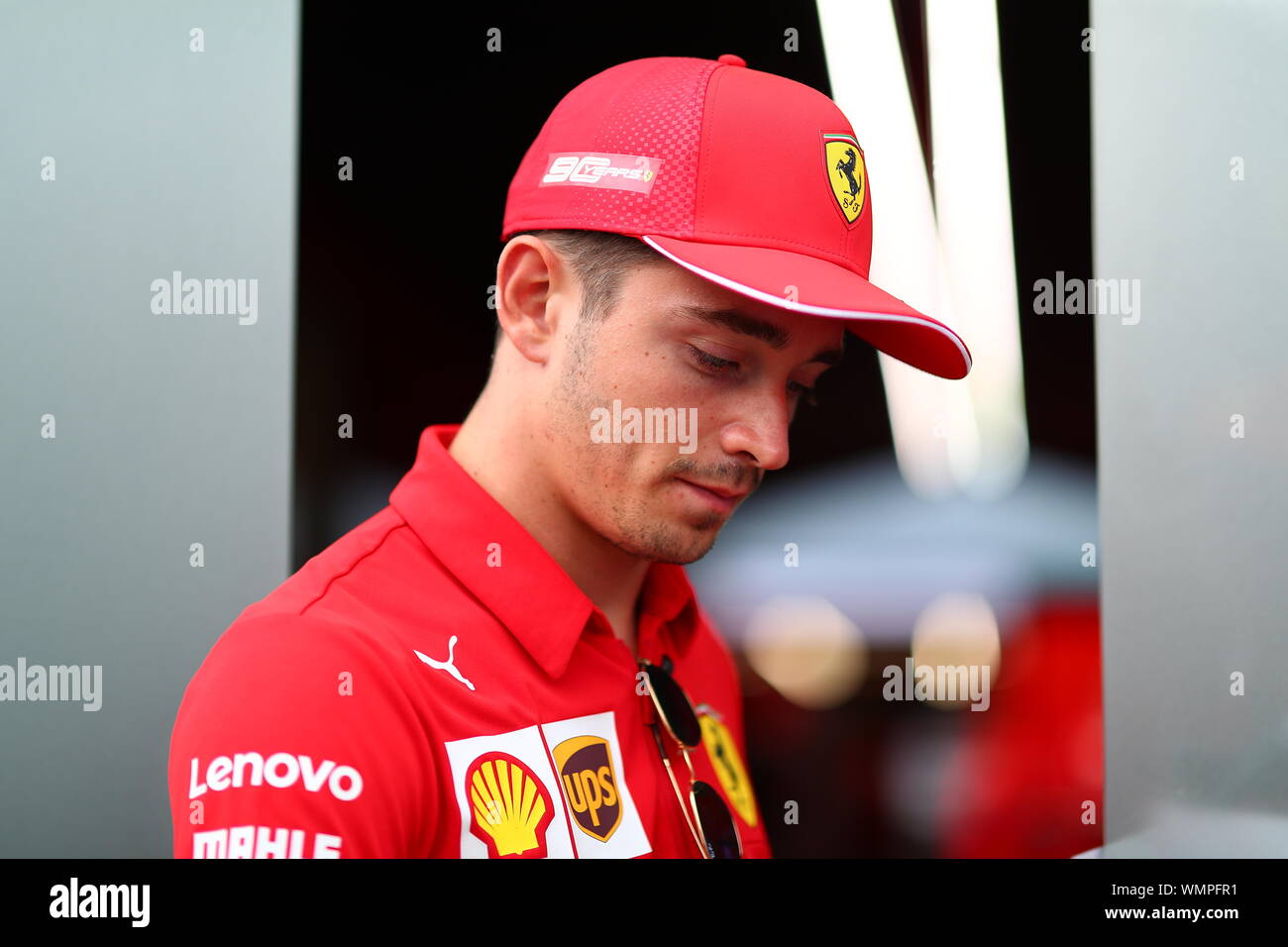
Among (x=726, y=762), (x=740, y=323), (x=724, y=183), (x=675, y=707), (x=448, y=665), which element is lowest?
(x=726, y=762)

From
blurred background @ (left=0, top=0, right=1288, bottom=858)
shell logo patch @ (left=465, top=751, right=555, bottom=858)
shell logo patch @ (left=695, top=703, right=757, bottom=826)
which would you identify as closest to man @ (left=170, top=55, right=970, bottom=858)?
shell logo patch @ (left=465, top=751, right=555, bottom=858)

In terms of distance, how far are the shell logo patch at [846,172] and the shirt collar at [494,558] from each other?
60cm

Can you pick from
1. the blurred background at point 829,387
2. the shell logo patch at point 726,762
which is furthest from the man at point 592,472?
the blurred background at point 829,387

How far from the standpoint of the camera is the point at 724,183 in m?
1.15

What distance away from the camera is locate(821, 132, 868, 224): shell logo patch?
3.97 ft

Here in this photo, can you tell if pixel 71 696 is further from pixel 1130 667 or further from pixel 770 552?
pixel 1130 667

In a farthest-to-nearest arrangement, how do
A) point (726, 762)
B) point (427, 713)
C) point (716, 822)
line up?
point (726, 762)
point (716, 822)
point (427, 713)

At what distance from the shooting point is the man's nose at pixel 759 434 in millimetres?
1169

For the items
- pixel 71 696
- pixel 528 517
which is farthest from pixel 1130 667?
pixel 71 696

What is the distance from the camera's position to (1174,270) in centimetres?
175

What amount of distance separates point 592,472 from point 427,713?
1.21ft

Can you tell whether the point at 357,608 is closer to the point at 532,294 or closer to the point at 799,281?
the point at 532,294

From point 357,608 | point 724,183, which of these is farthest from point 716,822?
point 724,183

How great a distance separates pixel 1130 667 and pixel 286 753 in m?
1.50
